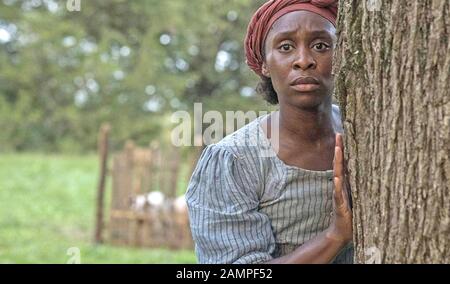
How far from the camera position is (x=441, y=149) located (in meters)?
2.30

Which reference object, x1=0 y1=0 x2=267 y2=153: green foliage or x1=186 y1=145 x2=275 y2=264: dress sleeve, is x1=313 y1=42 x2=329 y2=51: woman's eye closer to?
x1=186 y1=145 x2=275 y2=264: dress sleeve

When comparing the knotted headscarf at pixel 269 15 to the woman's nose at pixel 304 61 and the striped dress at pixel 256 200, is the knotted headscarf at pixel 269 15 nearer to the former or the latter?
the woman's nose at pixel 304 61

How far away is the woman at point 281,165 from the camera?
8.89ft

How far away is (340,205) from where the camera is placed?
101 inches

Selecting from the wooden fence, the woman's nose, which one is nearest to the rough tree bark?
the woman's nose

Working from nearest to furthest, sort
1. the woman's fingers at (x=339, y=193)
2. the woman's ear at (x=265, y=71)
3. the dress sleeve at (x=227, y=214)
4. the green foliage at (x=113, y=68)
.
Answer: the woman's fingers at (x=339, y=193) < the dress sleeve at (x=227, y=214) < the woman's ear at (x=265, y=71) < the green foliage at (x=113, y=68)

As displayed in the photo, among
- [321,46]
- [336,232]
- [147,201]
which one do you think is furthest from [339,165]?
[147,201]

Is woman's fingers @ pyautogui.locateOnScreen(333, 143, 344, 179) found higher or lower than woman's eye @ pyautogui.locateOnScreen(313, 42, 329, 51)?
lower

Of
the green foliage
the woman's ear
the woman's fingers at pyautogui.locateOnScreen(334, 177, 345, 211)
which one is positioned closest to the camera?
the woman's fingers at pyautogui.locateOnScreen(334, 177, 345, 211)

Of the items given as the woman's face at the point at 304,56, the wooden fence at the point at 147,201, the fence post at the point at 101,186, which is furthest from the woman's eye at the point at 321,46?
the fence post at the point at 101,186

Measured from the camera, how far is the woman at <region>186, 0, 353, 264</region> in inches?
107
